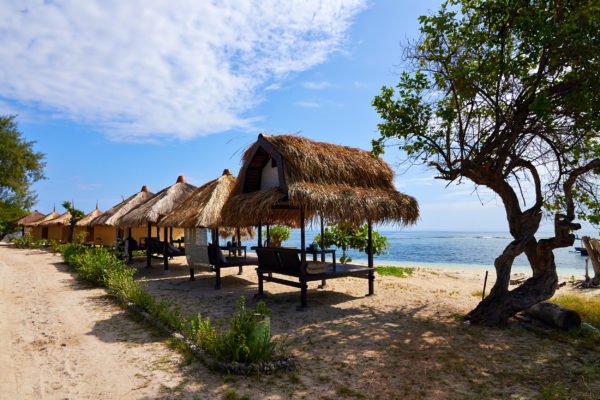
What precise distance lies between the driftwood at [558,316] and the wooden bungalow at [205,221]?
7187 mm

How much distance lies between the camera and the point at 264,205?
7.86m

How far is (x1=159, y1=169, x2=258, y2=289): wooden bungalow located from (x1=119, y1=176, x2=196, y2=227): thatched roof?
1234mm

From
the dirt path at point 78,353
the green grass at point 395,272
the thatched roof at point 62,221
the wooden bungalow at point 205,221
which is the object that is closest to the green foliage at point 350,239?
the green grass at point 395,272

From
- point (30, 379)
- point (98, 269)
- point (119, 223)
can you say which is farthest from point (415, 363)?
point (119, 223)

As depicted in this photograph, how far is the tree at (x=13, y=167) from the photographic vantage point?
3269cm

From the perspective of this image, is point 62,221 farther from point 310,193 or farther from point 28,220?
point 310,193

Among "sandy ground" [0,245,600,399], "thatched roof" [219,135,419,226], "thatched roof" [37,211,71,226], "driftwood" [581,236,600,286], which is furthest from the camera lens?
"thatched roof" [37,211,71,226]

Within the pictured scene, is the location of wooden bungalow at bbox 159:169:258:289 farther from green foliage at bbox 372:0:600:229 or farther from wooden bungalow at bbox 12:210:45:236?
wooden bungalow at bbox 12:210:45:236

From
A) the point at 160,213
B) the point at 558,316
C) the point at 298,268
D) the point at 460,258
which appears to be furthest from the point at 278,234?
the point at 460,258

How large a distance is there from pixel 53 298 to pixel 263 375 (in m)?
7.34

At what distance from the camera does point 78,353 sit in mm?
5164

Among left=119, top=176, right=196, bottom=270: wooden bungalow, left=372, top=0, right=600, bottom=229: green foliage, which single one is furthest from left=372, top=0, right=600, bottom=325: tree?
left=119, top=176, right=196, bottom=270: wooden bungalow

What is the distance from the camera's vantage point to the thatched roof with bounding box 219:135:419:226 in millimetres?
7840

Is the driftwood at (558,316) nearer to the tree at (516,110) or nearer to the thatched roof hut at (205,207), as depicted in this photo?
the tree at (516,110)
